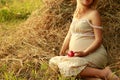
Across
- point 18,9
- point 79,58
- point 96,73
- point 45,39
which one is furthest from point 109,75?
point 18,9

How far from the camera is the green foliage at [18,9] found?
23.6 ft

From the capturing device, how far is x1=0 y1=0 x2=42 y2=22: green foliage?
23.6ft

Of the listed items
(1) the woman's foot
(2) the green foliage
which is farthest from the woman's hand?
(2) the green foliage

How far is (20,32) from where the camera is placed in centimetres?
566

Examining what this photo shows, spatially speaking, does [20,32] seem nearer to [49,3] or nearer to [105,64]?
[49,3]

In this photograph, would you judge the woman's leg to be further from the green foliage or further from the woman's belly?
the green foliage

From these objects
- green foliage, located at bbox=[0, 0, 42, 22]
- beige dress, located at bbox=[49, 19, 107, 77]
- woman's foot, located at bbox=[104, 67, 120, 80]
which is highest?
green foliage, located at bbox=[0, 0, 42, 22]

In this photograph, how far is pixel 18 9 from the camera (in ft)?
24.9

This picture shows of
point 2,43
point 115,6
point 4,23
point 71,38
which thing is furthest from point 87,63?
point 4,23

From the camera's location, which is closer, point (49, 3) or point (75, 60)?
point (75, 60)

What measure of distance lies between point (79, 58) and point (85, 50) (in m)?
0.15

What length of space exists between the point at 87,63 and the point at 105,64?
1.04ft

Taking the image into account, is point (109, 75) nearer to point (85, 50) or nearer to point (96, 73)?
point (96, 73)

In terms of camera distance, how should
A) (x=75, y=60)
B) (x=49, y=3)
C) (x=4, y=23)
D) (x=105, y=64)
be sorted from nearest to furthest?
(x=75, y=60) → (x=105, y=64) → (x=49, y=3) → (x=4, y=23)
